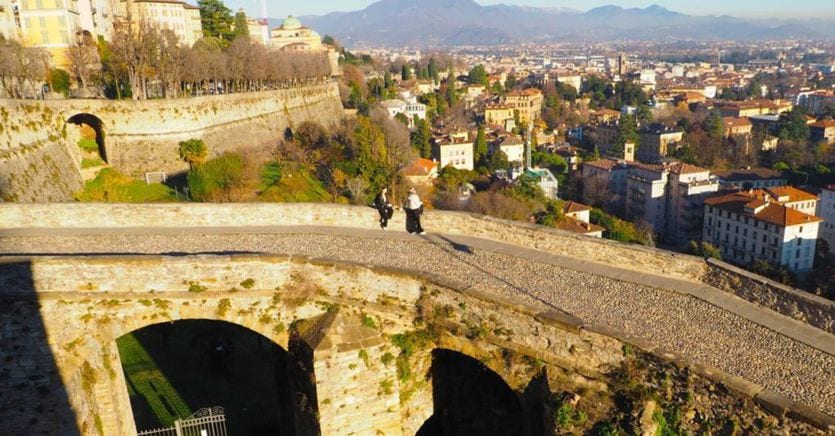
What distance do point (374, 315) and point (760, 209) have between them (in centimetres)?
4049

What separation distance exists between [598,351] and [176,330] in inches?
473

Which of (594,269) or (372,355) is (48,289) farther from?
(594,269)

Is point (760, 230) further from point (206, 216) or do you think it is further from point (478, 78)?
point (478, 78)

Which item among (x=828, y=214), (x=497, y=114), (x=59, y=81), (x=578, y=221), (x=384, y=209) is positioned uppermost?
(x=59, y=81)

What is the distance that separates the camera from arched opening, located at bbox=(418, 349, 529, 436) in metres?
9.77

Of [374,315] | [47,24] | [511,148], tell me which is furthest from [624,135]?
[374,315]

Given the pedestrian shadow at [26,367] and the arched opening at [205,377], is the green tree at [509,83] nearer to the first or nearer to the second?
the arched opening at [205,377]

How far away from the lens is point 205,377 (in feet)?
46.7

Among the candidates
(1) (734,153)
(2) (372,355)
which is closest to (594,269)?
(2) (372,355)

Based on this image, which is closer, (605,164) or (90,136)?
(90,136)

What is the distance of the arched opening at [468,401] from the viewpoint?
9766 millimetres

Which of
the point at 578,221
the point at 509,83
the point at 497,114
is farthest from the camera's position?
the point at 509,83

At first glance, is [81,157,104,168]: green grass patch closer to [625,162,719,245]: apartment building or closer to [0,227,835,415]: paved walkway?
[0,227,835,415]: paved walkway

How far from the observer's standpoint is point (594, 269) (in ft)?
32.3
